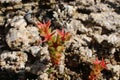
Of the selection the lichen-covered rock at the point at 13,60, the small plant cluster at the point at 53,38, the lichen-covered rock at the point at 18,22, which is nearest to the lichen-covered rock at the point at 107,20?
the small plant cluster at the point at 53,38

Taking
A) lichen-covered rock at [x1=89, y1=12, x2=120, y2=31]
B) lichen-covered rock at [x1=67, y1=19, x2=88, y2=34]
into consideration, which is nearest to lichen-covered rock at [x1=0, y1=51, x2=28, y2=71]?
lichen-covered rock at [x1=67, y1=19, x2=88, y2=34]

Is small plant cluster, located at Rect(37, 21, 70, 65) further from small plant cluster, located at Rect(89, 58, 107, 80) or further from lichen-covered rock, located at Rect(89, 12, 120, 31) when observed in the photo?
lichen-covered rock, located at Rect(89, 12, 120, 31)

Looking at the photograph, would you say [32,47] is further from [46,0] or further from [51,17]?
[46,0]

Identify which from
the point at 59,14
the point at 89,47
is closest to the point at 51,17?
the point at 59,14

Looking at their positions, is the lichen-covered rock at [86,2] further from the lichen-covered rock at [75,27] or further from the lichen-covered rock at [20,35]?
the lichen-covered rock at [20,35]

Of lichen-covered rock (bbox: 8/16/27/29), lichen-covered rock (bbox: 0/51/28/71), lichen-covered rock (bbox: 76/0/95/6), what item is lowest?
lichen-covered rock (bbox: 0/51/28/71)
